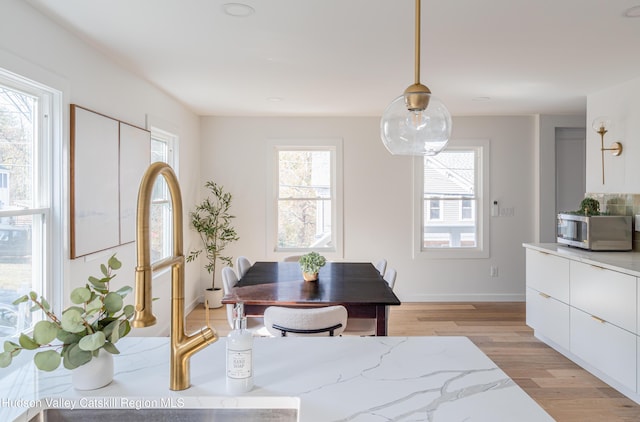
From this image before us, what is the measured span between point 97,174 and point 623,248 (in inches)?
164

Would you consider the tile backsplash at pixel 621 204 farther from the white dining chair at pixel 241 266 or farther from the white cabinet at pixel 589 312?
the white dining chair at pixel 241 266

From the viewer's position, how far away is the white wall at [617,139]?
3.82 meters

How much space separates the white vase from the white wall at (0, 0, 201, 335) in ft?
5.72

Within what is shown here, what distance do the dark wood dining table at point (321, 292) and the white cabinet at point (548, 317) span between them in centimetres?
165

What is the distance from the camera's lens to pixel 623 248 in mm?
3758

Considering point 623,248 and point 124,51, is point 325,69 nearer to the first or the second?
point 124,51

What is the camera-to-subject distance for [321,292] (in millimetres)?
2855

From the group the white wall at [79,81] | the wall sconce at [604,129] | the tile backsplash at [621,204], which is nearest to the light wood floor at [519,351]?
the tile backsplash at [621,204]

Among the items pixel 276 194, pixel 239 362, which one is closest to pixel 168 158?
pixel 276 194

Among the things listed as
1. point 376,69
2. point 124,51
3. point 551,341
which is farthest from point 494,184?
point 124,51

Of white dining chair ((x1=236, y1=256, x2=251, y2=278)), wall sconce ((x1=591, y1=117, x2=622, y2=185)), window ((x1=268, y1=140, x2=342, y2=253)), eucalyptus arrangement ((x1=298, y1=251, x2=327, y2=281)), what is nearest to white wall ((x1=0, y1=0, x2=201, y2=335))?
white dining chair ((x1=236, y1=256, x2=251, y2=278))

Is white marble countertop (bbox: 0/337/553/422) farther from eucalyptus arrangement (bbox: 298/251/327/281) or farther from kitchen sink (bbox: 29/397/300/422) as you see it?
eucalyptus arrangement (bbox: 298/251/327/281)

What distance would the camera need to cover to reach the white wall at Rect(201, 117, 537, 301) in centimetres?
565

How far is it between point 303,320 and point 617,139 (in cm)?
345
